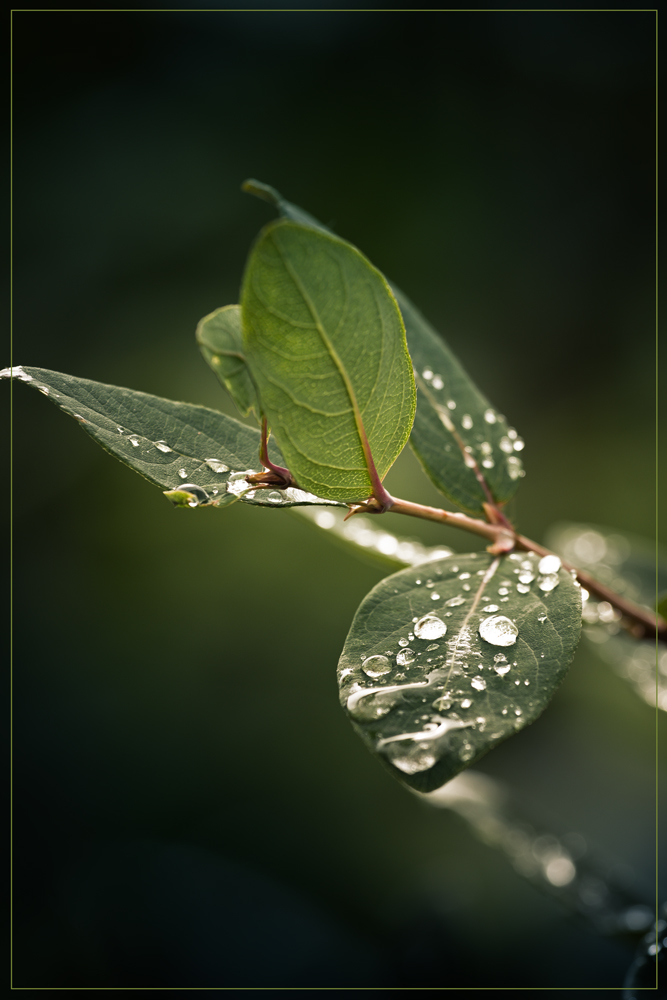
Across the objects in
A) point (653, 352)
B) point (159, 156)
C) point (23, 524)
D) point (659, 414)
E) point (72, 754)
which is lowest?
point (72, 754)

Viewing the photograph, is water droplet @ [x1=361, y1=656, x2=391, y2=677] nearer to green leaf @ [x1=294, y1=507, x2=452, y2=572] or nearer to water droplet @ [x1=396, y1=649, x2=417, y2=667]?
water droplet @ [x1=396, y1=649, x2=417, y2=667]

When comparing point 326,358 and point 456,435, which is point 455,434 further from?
point 326,358

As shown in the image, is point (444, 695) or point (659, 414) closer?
point (444, 695)

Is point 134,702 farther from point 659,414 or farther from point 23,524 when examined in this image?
point 659,414

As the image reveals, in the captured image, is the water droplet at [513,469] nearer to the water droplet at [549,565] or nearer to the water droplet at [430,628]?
the water droplet at [549,565]

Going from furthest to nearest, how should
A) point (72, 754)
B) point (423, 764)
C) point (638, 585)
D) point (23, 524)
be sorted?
point (23, 524) < point (72, 754) < point (638, 585) < point (423, 764)

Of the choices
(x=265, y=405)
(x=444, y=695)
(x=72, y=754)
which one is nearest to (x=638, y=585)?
(x=444, y=695)

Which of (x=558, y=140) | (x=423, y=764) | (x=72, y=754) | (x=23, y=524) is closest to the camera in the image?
(x=423, y=764)

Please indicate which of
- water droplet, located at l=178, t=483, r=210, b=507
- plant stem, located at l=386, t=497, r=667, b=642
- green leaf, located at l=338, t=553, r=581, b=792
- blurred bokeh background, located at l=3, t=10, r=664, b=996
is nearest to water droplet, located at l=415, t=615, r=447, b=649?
green leaf, located at l=338, t=553, r=581, b=792
